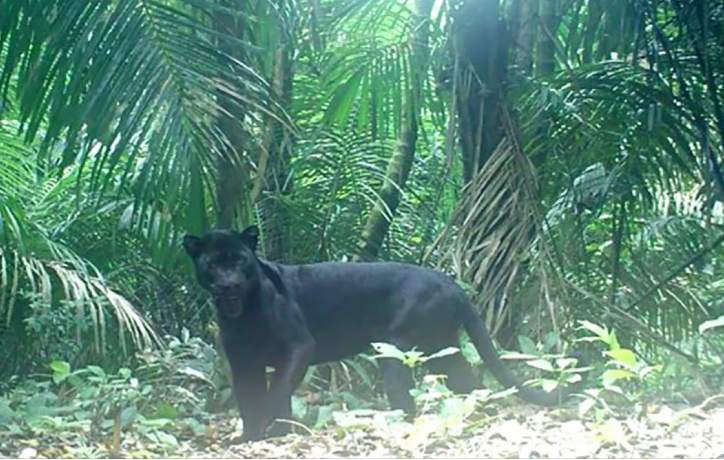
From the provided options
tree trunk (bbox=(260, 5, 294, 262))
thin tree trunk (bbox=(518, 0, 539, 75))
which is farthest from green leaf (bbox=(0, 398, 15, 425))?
thin tree trunk (bbox=(518, 0, 539, 75))

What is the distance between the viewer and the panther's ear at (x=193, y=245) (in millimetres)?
3819

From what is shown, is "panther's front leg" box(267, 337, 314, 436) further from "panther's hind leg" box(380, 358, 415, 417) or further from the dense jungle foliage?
"panther's hind leg" box(380, 358, 415, 417)

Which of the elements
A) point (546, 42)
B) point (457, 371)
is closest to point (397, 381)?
point (457, 371)

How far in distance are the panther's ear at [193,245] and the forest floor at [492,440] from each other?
753 millimetres

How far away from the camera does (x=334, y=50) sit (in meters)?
5.21

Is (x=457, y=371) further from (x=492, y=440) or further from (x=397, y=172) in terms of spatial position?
(x=492, y=440)

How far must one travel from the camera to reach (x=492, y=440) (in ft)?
8.33

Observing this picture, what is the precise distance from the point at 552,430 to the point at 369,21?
269cm

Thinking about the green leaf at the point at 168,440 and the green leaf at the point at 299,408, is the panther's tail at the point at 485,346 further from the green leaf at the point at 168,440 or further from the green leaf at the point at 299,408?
the green leaf at the point at 168,440

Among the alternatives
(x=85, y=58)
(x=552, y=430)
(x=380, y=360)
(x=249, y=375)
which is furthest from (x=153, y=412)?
(x=552, y=430)

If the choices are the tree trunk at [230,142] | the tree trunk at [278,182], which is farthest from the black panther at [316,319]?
the tree trunk at [278,182]

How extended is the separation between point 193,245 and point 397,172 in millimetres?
1746

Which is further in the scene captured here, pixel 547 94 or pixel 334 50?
pixel 334 50

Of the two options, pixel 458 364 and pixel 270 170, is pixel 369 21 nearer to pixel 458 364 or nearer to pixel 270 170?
pixel 270 170
